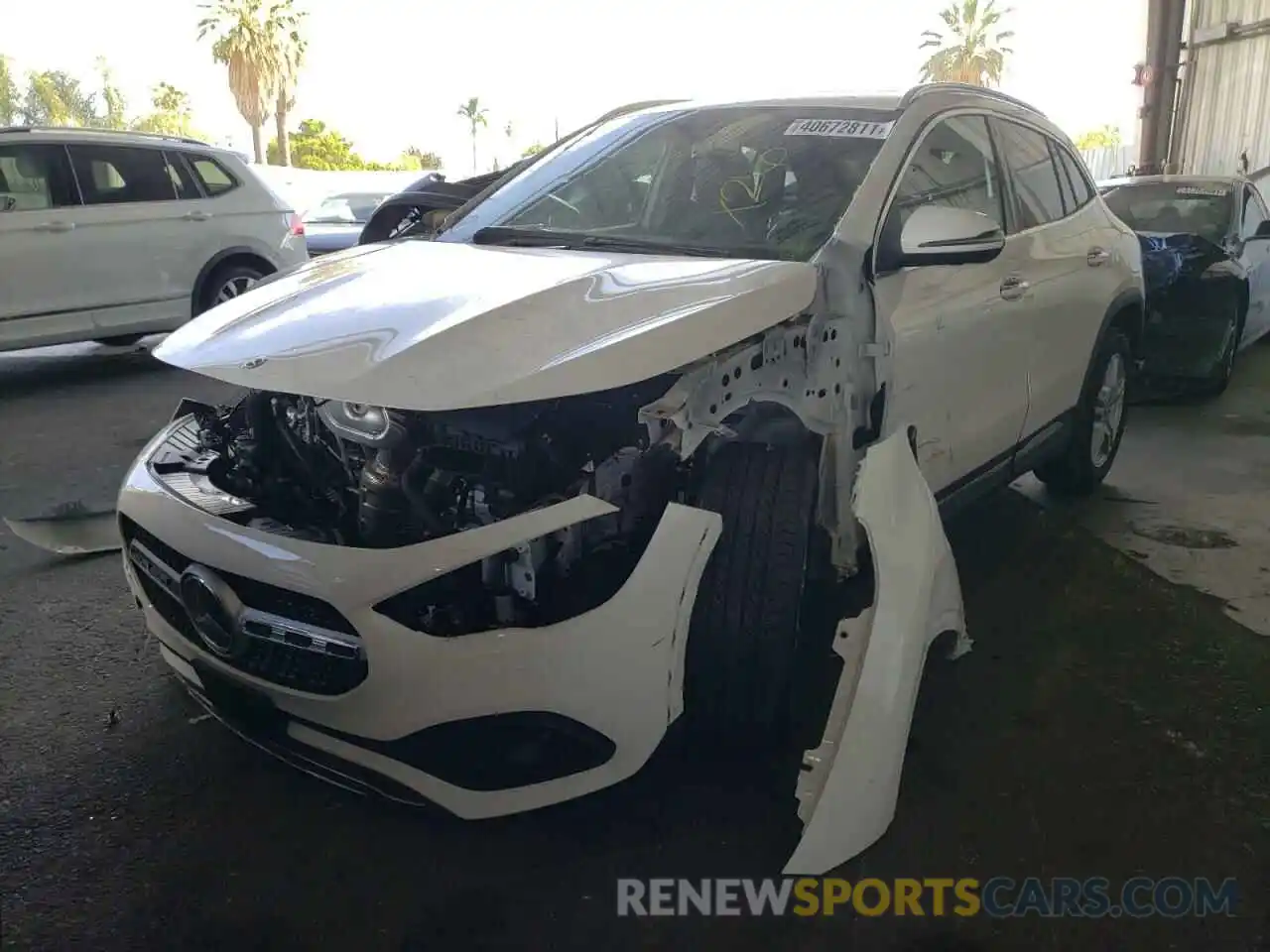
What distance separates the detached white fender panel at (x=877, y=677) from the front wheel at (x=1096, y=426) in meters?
2.15

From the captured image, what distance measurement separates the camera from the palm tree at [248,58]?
28562mm

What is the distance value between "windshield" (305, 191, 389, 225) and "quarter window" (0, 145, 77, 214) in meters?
5.63

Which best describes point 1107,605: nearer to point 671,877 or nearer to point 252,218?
point 671,877

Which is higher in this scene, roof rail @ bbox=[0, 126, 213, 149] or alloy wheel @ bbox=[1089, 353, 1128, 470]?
roof rail @ bbox=[0, 126, 213, 149]

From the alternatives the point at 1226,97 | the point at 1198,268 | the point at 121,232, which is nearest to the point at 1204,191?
the point at 1198,268

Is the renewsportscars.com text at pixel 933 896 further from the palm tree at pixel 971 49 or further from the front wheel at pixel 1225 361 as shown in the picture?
the palm tree at pixel 971 49

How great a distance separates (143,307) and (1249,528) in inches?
264

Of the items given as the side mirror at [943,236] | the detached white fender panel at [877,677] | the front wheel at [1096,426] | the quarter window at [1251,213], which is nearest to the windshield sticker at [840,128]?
the side mirror at [943,236]

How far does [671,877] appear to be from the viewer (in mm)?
2117

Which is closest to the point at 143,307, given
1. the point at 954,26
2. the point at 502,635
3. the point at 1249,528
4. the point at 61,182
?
the point at 61,182

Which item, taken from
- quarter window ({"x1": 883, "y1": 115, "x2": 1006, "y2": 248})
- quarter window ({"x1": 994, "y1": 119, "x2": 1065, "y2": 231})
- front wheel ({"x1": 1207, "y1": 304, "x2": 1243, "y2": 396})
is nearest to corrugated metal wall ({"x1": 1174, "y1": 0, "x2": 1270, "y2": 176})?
front wheel ({"x1": 1207, "y1": 304, "x2": 1243, "y2": 396})

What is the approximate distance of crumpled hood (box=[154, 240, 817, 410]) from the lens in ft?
6.23

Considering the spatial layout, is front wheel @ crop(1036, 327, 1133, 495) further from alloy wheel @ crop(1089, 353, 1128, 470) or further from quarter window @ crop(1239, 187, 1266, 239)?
quarter window @ crop(1239, 187, 1266, 239)

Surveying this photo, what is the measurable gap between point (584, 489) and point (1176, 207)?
6.18 metres
